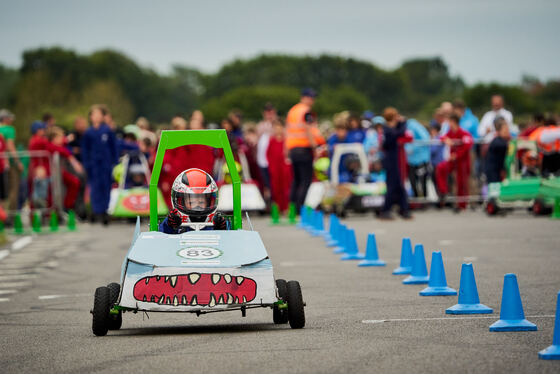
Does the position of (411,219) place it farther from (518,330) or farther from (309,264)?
(518,330)

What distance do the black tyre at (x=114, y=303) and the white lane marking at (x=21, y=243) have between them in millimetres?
11032

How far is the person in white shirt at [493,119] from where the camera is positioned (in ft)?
88.3

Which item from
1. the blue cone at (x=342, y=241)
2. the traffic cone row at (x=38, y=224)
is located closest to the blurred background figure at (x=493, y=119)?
the traffic cone row at (x=38, y=224)

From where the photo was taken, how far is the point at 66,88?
89.6 metres

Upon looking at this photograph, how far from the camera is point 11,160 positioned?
86.8ft

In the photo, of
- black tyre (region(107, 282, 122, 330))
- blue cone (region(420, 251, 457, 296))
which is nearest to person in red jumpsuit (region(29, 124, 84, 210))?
blue cone (region(420, 251, 457, 296))

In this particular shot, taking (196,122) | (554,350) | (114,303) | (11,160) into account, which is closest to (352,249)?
(114,303)

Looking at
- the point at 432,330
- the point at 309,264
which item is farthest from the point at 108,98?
the point at 432,330

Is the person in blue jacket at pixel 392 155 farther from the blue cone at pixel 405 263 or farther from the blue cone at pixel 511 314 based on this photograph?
the blue cone at pixel 511 314

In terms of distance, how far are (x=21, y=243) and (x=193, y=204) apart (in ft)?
39.8

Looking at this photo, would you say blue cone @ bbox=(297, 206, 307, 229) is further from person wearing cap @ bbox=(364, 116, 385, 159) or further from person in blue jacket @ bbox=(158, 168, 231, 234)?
person in blue jacket @ bbox=(158, 168, 231, 234)

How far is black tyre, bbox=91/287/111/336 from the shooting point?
30.0 ft

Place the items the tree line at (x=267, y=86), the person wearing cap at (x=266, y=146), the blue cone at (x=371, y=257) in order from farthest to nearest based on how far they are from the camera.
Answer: the tree line at (x=267, y=86), the person wearing cap at (x=266, y=146), the blue cone at (x=371, y=257)

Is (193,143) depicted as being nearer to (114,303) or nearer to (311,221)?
(114,303)
